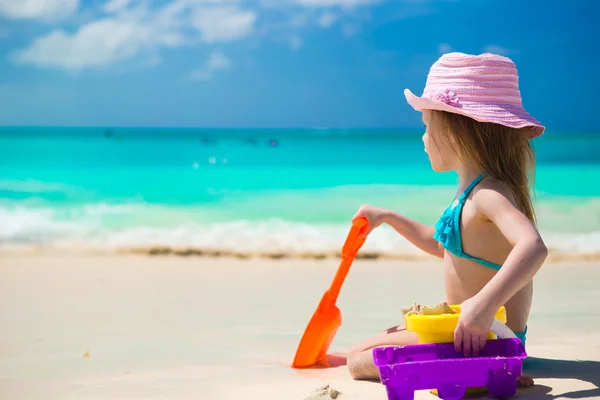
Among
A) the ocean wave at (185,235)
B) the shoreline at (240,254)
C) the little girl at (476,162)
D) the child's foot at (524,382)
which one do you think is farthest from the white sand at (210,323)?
the ocean wave at (185,235)

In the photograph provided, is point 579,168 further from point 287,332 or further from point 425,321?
point 425,321

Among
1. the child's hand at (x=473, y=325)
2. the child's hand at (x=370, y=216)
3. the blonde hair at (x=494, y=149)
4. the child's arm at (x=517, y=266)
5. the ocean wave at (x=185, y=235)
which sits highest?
the ocean wave at (x=185, y=235)

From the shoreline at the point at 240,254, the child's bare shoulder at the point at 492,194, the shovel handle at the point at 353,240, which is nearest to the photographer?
the child's bare shoulder at the point at 492,194

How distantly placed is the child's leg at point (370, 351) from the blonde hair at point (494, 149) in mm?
415

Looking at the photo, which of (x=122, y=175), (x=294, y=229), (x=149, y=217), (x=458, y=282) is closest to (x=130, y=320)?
(x=458, y=282)

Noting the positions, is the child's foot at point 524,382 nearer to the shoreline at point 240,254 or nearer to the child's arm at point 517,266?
the child's arm at point 517,266

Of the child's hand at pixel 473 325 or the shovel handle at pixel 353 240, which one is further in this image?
the shovel handle at pixel 353 240

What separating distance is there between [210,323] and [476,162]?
4.05ft

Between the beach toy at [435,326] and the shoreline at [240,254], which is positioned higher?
the shoreline at [240,254]

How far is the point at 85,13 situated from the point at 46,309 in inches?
841

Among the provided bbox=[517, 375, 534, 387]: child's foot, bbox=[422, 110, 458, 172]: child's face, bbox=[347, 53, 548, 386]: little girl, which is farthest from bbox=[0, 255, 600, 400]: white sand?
bbox=[422, 110, 458, 172]: child's face

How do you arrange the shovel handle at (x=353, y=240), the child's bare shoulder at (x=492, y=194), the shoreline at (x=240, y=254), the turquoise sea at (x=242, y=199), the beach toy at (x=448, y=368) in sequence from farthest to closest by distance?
the turquoise sea at (x=242, y=199), the shoreline at (x=240, y=254), the shovel handle at (x=353, y=240), the child's bare shoulder at (x=492, y=194), the beach toy at (x=448, y=368)

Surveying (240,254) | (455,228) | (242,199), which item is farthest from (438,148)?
(242,199)

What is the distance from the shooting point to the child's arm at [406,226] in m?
2.14
